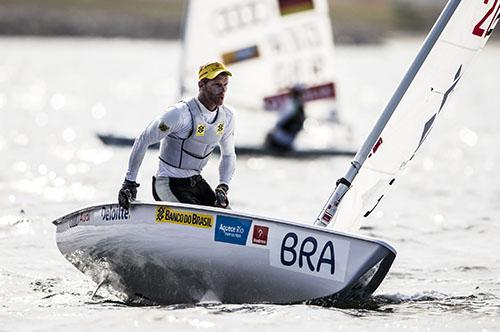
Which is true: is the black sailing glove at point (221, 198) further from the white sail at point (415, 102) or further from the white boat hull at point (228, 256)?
the white sail at point (415, 102)

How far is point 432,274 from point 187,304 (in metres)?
2.74

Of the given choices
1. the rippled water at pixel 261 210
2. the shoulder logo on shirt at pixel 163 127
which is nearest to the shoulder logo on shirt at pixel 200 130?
the shoulder logo on shirt at pixel 163 127

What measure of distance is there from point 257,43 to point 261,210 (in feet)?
19.0

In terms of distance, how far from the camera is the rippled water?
7.88 m

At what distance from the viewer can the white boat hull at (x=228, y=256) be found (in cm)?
766

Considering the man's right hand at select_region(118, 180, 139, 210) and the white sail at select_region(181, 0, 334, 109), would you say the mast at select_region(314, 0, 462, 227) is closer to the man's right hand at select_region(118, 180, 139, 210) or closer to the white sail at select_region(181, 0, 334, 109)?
the man's right hand at select_region(118, 180, 139, 210)

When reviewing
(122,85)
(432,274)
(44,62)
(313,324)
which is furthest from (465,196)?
(44,62)

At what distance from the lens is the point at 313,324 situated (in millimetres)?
7602

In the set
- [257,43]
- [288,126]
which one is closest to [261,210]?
[288,126]

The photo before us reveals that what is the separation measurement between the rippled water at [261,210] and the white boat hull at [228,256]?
0.55 feet

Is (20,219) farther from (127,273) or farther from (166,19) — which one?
(166,19)

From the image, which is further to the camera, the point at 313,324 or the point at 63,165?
the point at 63,165

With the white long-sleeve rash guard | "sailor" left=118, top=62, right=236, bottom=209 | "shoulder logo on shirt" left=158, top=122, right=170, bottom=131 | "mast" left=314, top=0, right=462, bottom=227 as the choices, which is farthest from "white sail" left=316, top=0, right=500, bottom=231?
"shoulder logo on shirt" left=158, top=122, right=170, bottom=131

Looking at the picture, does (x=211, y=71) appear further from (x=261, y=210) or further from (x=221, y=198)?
(x=261, y=210)
